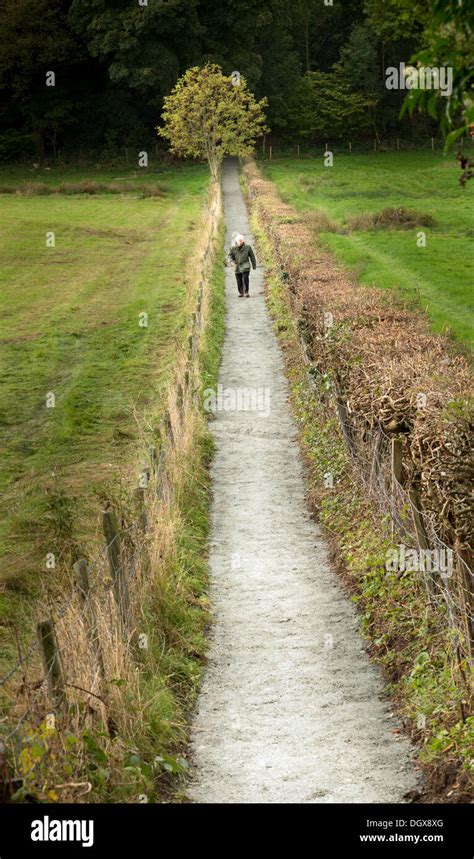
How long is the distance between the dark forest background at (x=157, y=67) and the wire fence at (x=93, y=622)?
69672 mm

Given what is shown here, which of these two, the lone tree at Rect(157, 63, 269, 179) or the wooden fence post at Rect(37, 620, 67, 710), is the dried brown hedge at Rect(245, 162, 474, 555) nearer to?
the wooden fence post at Rect(37, 620, 67, 710)

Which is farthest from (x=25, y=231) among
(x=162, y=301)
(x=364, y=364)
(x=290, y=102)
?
(x=290, y=102)

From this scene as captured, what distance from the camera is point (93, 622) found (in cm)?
789

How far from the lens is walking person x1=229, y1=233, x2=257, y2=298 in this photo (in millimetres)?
27750

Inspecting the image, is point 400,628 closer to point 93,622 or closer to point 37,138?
point 93,622

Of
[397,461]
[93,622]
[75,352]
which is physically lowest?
[75,352]

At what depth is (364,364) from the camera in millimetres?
12680
